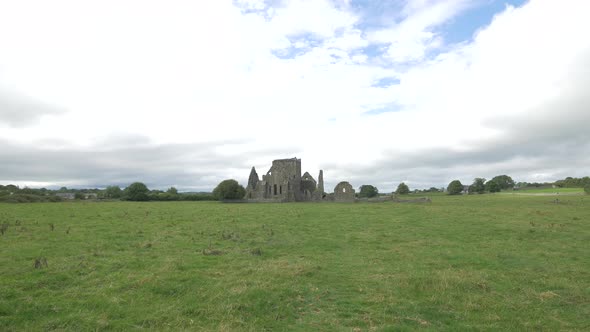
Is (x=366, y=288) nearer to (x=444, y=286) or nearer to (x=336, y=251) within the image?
(x=444, y=286)

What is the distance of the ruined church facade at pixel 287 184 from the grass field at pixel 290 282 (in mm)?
56361

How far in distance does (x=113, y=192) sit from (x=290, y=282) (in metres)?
102

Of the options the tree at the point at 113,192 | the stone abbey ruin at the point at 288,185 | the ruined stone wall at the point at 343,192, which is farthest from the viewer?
the tree at the point at 113,192

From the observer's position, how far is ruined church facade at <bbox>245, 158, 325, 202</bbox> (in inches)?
2948

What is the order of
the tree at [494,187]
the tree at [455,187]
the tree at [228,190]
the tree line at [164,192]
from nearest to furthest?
the tree line at [164,192] < the tree at [228,190] < the tree at [455,187] < the tree at [494,187]

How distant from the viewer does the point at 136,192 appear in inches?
3287

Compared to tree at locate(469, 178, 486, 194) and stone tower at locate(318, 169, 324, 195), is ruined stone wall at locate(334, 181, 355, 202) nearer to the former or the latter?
stone tower at locate(318, 169, 324, 195)

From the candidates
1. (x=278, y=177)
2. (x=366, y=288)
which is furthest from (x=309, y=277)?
(x=278, y=177)

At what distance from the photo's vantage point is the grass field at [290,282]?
758 cm

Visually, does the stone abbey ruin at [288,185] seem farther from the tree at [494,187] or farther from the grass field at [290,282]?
the tree at [494,187]

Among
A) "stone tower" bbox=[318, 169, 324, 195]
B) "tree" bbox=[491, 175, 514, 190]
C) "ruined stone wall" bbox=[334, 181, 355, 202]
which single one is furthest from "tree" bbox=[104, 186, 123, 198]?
"tree" bbox=[491, 175, 514, 190]

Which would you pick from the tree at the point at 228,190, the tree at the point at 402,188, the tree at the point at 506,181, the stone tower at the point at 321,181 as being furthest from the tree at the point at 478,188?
the tree at the point at 228,190

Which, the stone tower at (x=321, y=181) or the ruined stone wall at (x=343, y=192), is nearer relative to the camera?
the ruined stone wall at (x=343, y=192)

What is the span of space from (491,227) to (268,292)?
18.6 meters
